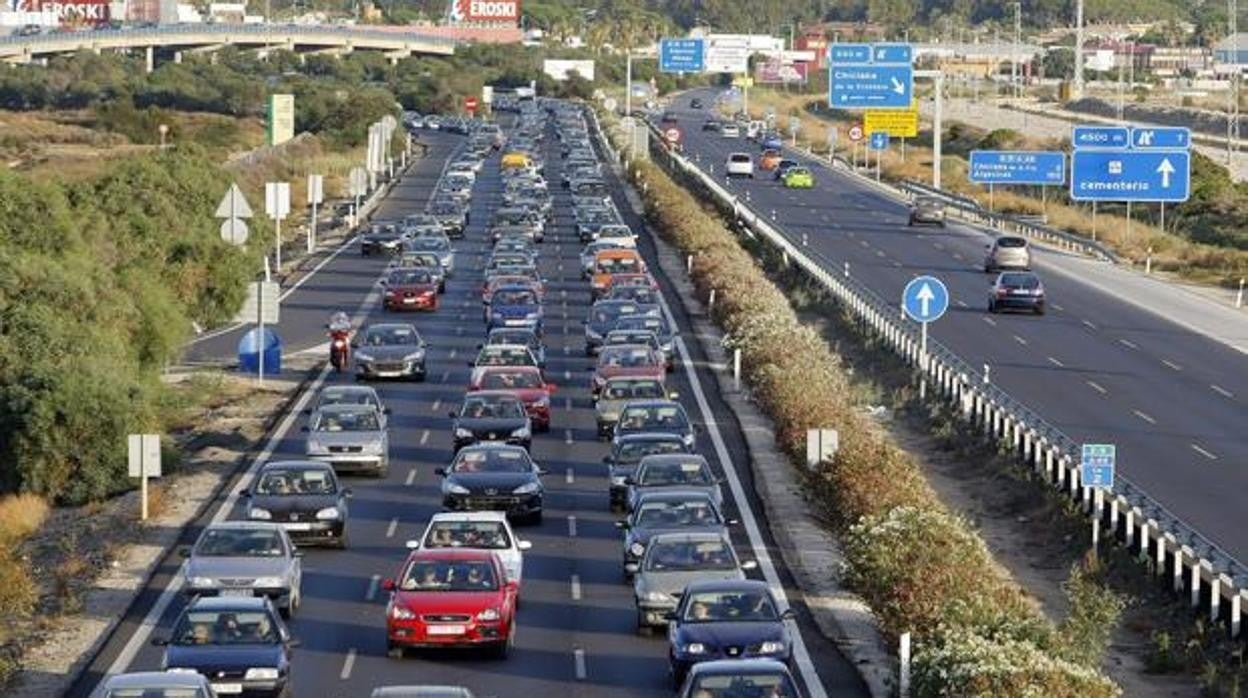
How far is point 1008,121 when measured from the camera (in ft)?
624

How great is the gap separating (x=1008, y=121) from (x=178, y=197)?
12776 cm

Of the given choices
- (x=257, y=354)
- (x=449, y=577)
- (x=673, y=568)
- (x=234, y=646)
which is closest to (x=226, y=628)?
(x=234, y=646)

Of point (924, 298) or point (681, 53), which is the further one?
point (681, 53)

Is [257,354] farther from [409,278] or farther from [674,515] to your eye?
[674,515]

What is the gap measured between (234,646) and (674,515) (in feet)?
28.8

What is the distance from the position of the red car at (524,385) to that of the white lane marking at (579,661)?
18.5 m

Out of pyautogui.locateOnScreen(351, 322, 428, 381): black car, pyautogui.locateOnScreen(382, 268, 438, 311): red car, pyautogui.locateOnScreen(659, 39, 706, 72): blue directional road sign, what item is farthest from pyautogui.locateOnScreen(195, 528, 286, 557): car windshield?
pyautogui.locateOnScreen(659, 39, 706, 72): blue directional road sign

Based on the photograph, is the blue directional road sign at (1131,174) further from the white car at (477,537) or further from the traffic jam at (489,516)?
the white car at (477,537)

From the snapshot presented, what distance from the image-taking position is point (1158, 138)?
245 feet

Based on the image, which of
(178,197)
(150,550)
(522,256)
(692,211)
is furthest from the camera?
(692,211)

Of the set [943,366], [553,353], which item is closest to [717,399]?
[943,366]

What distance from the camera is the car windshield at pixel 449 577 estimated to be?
2872 centimetres

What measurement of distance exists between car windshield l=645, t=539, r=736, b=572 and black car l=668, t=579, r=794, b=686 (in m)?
2.40

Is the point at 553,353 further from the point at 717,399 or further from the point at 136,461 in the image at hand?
the point at 136,461
